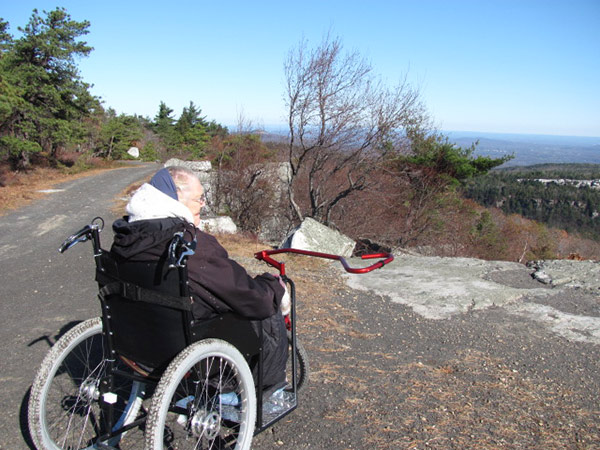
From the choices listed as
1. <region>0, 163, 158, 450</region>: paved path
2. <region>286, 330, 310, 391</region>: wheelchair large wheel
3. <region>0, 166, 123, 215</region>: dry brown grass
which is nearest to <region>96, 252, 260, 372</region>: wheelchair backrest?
<region>286, 330, 310, 391</region>: wheelchair large wheel

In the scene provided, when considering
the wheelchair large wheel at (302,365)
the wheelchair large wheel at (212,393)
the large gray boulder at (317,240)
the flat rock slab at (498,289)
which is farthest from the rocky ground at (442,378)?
the large gray boulder at (317,240)

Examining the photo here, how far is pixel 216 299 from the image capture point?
2.07 metres

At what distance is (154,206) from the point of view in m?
2.11

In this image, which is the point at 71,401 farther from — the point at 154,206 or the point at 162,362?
the point at 154,206

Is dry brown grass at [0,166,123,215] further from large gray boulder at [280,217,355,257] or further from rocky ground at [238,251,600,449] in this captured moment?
rocky ground at [238,251,600,449]

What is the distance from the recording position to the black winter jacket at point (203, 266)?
1.97 m

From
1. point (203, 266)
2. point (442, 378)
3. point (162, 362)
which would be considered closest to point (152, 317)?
point (162, 362)

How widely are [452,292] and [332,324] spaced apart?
6.49 ft

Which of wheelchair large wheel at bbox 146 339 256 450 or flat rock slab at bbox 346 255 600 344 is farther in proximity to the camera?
flat rock slab at bbox 346 255 600 344

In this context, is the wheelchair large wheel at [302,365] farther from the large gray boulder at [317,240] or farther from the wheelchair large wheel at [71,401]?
the large gray boulder at [317,240]

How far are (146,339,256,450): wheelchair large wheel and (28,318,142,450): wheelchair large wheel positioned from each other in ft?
1.35

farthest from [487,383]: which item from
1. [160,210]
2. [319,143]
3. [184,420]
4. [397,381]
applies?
[319,143]

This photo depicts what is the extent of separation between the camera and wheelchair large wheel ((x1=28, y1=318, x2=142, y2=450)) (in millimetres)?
2166

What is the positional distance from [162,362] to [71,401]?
3.44 feet
